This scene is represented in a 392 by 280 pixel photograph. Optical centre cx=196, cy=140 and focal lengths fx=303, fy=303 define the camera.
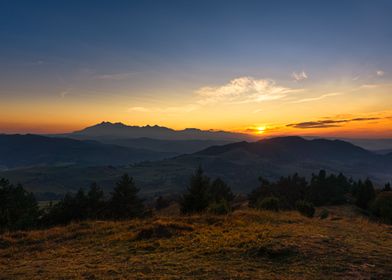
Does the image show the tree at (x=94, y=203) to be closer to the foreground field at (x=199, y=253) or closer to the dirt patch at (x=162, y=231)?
the foreground field at (x=199, y=253)

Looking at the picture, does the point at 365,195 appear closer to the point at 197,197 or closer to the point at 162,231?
the point at 197,197

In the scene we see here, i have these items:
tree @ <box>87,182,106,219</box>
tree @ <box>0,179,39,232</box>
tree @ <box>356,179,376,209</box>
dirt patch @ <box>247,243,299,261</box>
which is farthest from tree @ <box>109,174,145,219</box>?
tree @ <box>356,179,376,209</box>

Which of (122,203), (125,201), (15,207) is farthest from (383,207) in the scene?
(15,207)

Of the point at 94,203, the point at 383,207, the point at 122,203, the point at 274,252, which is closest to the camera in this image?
the point at 274,252

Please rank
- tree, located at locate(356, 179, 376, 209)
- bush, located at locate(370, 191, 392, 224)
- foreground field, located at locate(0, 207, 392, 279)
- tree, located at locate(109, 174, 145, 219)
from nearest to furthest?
foreground field, located at locate(0, 207, 392, 279) → bush, located at locate(370, 191, 392, 224) → tree, located at locate(109, 174, 145, 219) → tree, located at locate(356, 179, 376, 209)

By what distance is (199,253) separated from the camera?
13.1 meters

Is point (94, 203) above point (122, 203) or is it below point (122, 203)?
above

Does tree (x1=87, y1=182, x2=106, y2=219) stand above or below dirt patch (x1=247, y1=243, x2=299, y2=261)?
below

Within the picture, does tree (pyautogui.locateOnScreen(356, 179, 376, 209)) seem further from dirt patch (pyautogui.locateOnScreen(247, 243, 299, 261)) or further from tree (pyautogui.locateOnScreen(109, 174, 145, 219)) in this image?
dirt patch (pyautogui.locateOnScreen(247, 243, 299, 261))

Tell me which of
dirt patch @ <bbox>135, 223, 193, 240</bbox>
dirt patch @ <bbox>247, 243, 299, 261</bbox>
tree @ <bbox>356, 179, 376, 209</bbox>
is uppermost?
dirt patch @ <bbox>247, 243, 299, 261</bbox>

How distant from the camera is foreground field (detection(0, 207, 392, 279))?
417 inches

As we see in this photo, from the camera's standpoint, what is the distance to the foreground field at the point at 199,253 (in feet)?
34.8

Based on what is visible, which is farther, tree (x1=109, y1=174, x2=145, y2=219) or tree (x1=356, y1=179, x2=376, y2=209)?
tree (x1=356, y1=179, x2=376, y2=209)

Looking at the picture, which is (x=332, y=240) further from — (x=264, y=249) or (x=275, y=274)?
(x=275, y=274)
